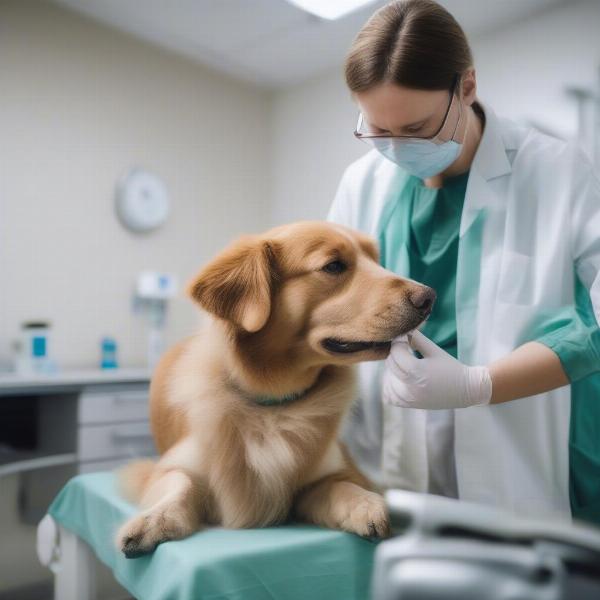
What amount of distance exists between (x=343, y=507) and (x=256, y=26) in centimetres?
277

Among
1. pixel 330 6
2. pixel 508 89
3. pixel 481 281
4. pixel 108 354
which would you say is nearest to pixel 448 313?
pixel 481 281

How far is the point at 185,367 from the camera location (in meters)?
1.05

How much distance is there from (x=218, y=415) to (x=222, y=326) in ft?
0.47

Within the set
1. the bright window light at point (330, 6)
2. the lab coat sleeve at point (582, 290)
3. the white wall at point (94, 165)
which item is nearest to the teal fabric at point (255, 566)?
the lab coat sleeve at point (582, 290)

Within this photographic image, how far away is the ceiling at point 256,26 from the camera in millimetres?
2770

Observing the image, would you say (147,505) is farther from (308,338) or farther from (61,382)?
(61,382)

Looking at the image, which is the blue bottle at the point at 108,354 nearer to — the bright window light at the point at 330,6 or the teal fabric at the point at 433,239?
the bright window light at the point at 330,6

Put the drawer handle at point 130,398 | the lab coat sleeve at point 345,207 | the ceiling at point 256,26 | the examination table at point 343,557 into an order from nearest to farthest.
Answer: the examination table at point 343,557 → the lab coat sleeve at point 345,207 → the drawer handle at point 130,398 → the ceiling at point 256,26

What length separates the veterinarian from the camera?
96 cm

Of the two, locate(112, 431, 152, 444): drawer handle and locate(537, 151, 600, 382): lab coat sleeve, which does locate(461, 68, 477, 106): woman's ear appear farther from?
locate(112, 431, 152, 444): drawer handle

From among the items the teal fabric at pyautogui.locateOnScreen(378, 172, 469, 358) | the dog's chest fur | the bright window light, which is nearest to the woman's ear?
the teal fabric at pyautogui.locateOnScreen(378, 172, 469, 358)

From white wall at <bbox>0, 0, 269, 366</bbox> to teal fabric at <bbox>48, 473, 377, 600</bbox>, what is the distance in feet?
7.40

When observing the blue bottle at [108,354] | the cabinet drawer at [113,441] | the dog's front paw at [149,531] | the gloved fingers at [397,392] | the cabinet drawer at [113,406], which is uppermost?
the gloved fingers at [397,392]

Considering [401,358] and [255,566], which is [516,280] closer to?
[401,358]
